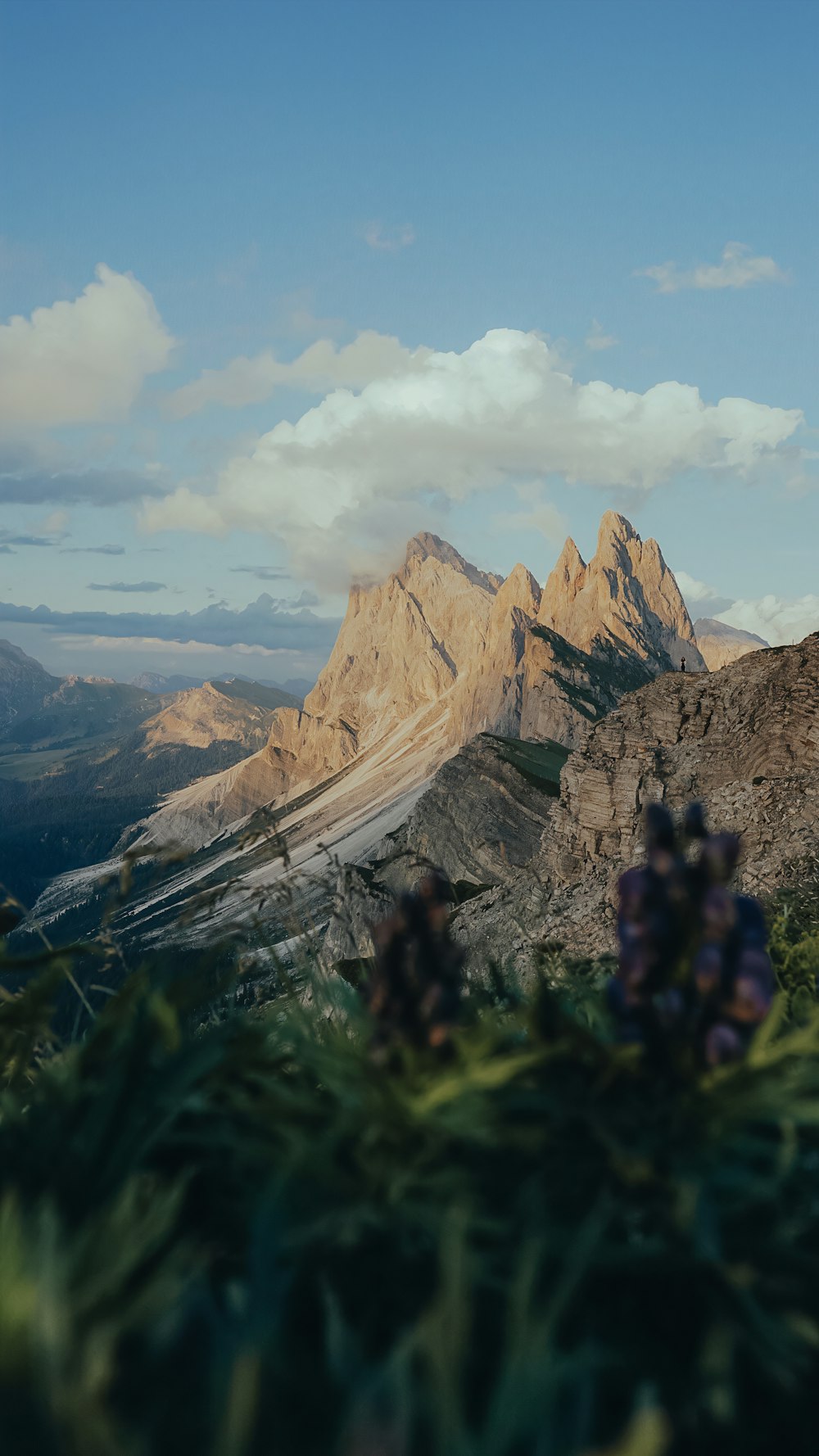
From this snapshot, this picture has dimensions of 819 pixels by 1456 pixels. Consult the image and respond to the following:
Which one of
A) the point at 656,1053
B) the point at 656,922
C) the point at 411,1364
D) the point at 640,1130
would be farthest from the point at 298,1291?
the point at 656,922

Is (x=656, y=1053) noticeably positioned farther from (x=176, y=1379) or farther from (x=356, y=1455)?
(x=176, y=1379)

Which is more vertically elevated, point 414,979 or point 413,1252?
point 414,979

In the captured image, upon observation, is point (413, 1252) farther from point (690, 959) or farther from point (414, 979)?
point (690, 959)

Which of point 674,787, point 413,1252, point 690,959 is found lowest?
point 674,787

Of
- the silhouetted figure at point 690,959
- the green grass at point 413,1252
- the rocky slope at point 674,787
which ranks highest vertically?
the silhouetted figure at point 690,959

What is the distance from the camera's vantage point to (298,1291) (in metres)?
2.08

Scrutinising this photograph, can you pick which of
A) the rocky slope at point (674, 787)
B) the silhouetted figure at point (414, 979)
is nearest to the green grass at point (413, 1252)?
the silhouetted figure at point (414, 979)

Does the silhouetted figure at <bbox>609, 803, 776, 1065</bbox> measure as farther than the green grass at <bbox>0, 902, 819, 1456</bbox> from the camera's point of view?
Yes

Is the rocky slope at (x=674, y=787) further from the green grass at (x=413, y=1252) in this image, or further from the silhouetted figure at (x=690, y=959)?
the green grass at (x=413, y=1252)

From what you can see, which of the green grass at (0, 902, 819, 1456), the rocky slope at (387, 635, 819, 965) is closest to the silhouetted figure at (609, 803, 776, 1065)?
the green grass at (0, 902, 819, 1456)

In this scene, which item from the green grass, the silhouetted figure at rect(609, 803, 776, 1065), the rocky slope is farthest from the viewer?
the rocky slope

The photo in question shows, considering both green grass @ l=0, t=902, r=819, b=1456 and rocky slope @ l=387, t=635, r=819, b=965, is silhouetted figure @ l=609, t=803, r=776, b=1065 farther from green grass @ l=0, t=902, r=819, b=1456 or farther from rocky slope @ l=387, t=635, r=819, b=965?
rocky slope @ l=387, t=635, r=819, b=965

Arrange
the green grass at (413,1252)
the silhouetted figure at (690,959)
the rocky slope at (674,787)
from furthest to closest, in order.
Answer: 1. the rocky slope at (674,787)
2. the silhouetted figure at (690,959)
3. the green grass at (413,1252)

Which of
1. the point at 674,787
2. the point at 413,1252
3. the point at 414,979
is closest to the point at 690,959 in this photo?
the point at 414,979
